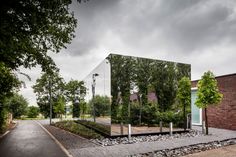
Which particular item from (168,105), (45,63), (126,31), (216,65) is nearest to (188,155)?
(168,105)

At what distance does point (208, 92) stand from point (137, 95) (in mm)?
4784

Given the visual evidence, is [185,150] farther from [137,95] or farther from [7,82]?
[7,82]

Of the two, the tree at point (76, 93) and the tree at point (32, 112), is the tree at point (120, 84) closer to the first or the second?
the tree at point (76, 93)

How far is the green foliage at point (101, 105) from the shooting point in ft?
53.9

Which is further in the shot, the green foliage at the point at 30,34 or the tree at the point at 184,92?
the tree at the point at 184,92

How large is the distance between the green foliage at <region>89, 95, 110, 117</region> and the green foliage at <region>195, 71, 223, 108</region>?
6328 millimetres

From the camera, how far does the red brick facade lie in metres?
20.7

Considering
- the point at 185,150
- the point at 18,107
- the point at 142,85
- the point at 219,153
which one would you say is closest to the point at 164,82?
the point at 142,85

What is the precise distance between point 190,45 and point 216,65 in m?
7.30

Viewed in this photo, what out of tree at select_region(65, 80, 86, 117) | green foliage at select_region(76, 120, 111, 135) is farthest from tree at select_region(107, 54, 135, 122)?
tree at select_region(65, 80, 86, 117)

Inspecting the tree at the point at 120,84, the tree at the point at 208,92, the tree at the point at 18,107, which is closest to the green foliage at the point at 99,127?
the tree at the point at 120,84

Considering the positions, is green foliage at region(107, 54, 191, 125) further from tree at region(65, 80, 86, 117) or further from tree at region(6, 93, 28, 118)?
tree at region(6, 93, 28, 118)

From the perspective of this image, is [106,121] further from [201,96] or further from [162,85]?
[201,96]

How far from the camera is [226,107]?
70.1 ft
